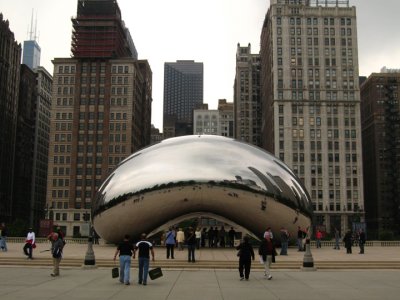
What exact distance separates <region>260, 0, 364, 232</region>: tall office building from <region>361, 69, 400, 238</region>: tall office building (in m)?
18.2

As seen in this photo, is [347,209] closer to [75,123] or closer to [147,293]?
[75,123]

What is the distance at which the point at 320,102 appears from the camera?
4397 inches

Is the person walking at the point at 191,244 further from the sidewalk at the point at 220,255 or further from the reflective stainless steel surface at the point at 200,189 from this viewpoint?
the reflective stainless steel surface at the point at 200,189

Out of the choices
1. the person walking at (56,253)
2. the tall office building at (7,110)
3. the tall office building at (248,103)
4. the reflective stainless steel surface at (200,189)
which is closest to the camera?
the person walking at (56,253)

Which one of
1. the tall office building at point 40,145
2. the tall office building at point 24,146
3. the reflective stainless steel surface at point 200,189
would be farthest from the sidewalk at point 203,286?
the tall office building at point 40,145

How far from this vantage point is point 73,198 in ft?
376

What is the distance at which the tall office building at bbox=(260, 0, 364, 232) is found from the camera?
355 feet

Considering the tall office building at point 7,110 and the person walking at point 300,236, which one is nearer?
the person walking at point 300,236

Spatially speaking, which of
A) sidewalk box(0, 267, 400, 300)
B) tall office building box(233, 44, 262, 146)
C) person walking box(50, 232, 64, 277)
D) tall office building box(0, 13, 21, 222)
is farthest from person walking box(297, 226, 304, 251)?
tall office building box(233, 44, 262, 146)

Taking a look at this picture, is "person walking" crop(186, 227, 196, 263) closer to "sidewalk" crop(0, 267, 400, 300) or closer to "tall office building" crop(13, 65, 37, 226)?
"sidewalk" crop(0, 267, 400, 300)

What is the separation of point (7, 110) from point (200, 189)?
10829 centimetres

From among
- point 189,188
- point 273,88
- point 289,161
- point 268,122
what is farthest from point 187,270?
point 268,122

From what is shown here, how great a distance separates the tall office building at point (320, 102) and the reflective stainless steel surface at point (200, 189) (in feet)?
264

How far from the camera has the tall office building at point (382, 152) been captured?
400ft
